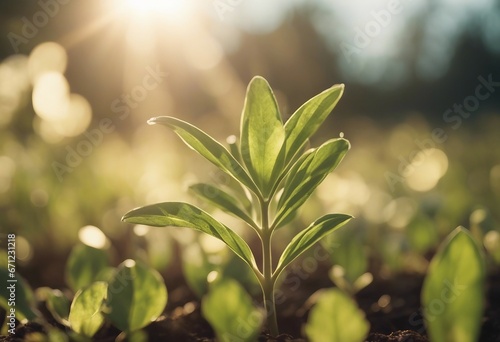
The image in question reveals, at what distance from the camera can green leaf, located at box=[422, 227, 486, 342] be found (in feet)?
2.35

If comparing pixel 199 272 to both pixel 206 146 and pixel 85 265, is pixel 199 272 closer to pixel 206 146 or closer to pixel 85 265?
pixel 85 265

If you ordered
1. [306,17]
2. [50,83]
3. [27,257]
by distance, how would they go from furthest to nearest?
[306,17], [50,83], [27,257]

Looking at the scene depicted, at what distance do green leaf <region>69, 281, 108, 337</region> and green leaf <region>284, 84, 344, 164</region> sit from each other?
461mm

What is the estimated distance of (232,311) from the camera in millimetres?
783

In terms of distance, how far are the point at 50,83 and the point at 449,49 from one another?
75.5 feet

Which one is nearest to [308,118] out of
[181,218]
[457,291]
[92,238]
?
[181,218]

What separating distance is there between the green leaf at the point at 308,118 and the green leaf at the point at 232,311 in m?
0.32

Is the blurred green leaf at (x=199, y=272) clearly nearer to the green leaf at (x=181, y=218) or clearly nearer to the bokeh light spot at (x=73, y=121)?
the green leaf at (x=181, y=218)

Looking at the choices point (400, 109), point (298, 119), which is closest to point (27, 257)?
point (298, 119)

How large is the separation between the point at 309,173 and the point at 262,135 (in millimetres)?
124

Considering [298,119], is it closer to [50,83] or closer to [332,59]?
[50,83]

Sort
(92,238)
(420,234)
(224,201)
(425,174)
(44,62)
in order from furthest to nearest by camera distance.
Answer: (44,62)
(425,174)
(420,234)
(92,238)
(224,201)

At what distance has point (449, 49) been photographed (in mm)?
22672

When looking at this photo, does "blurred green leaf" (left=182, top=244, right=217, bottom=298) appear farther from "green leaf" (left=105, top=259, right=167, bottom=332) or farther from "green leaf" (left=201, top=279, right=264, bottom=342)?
"green leaf" (left=201, top=279, right=264, bottom=342)
